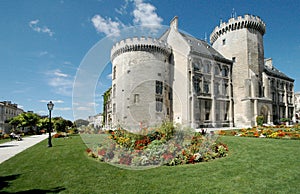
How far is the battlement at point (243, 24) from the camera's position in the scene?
31422 mm

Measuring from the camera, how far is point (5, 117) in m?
45.8

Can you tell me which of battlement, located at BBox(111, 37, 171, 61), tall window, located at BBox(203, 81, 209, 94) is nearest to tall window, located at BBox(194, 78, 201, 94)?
tall window, located at BBox(203, 81, 209, 94)

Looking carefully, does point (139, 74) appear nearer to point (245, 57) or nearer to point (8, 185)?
point (245, 57)

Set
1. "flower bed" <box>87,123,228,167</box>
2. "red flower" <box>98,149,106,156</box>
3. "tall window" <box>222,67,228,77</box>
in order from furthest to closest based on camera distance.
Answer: "tall window" <box>222,67,228,77</box>, "red flower" <box>98,149,106,156</box>, "flower bed" <box>87,123,228,167</box>

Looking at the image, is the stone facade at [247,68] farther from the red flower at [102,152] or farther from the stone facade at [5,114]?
the stone facade at [5,114]

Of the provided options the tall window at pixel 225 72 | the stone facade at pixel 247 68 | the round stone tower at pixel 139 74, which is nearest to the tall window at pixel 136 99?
the round stone tower at pixel 139 74

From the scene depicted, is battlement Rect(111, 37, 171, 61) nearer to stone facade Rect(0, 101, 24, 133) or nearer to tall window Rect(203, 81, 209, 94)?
tall window Rect(203, 81, 209, 94)

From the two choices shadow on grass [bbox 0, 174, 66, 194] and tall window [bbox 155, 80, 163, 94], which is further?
tall window [bbox 155, 80, 163, 94]

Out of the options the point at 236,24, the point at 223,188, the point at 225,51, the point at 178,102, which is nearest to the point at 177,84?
the point at 178,102

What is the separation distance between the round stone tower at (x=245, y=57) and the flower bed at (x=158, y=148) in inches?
989

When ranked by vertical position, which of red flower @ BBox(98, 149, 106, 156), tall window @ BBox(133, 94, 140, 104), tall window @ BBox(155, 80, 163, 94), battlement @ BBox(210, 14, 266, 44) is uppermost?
battlement @ BBox(210, 14, 266, 44)

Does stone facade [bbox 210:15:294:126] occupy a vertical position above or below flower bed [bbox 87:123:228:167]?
above

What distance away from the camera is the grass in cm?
442

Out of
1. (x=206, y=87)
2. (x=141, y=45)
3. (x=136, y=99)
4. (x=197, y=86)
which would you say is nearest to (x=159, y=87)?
(x=136, y=99)
